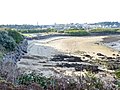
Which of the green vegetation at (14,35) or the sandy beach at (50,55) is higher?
the green vegetation at (14,35)

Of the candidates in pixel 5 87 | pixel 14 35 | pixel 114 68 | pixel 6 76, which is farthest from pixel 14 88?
pixel 14 35

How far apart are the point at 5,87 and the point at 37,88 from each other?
1102 mm

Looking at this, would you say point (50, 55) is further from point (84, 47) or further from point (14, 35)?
point (84, 47)

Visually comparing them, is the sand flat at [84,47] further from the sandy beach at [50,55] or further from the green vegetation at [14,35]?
the green vegetation at [14,35]

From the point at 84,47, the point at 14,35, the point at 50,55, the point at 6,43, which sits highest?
the point at 6,43

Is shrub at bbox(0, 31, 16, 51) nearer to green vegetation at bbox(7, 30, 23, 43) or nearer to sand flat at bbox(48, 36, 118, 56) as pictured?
green vegetation at bbox(7, 30, 23, 43)

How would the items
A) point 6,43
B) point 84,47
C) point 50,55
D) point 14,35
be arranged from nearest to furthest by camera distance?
point 6,43
point 50,55
point 14,35
point 84,47

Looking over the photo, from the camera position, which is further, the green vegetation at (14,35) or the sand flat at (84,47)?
the sand flat at (84,47)

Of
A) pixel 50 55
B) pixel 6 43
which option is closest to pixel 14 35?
pixel 50 55

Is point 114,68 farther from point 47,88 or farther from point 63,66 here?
point 47,88

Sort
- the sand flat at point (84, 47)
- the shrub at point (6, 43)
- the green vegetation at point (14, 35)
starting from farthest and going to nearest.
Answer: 1. the sand flat at point (84, 47)
2. the green vegetation at point (14, 35)
3. the shrub at point (6, 43)

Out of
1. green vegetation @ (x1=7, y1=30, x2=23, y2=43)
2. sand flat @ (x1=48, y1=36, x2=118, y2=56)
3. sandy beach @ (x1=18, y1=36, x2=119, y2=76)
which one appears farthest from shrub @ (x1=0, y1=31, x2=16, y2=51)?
sand flat @ (x1=48, y1=36, x2=118, y2=56)

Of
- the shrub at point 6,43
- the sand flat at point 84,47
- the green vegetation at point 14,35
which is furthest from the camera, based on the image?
the sand flat at point 84,47

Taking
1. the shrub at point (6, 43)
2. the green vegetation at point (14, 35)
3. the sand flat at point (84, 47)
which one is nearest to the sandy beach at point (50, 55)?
the sand flat at point (84, 47)
